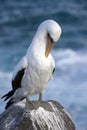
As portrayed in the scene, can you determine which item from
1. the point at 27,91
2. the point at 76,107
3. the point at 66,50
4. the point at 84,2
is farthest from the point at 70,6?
the point at 27,91

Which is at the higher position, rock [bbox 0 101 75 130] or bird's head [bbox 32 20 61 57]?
bird's head [bbox 32 20 61 57]

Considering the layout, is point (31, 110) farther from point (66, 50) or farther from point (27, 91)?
point (66, 50)

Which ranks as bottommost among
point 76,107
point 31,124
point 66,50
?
point 31,124

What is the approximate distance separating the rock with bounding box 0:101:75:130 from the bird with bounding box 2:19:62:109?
395 millimetres

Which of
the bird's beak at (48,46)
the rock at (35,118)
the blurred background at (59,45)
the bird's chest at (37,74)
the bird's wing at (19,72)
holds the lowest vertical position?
the rock at (35,118)

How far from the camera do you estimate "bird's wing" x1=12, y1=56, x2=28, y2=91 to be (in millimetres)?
12641

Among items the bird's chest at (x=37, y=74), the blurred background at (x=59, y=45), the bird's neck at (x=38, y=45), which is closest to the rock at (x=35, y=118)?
the bird's chest at (x=37, y=74)

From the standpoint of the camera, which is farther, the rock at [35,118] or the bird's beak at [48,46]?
the bird's beak at [48,46]

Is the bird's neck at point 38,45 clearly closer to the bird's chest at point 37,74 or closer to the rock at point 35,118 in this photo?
the bird's chest at point 37,74

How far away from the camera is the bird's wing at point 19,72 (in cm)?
1264

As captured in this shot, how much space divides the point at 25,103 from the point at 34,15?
1961 cm

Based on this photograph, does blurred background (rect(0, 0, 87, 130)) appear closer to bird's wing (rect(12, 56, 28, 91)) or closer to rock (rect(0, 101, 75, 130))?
bird's wing (rect(12, 56, 28, 91))

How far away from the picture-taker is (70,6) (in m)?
33.3

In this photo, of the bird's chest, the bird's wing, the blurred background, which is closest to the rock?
the bird's chest
